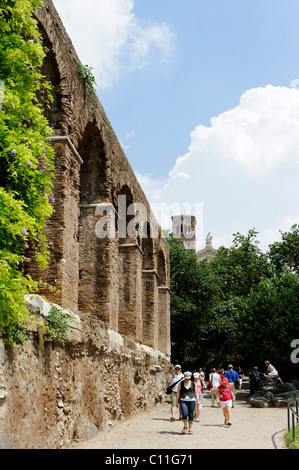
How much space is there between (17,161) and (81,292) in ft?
20.4

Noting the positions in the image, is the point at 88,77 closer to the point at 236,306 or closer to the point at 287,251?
the point at 236,306

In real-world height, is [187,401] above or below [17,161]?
below

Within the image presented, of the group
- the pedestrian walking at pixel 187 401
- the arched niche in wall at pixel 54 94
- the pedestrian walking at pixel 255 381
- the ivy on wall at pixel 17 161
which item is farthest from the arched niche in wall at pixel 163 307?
the ivy on wall at pixel 17 161

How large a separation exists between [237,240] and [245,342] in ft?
61.9

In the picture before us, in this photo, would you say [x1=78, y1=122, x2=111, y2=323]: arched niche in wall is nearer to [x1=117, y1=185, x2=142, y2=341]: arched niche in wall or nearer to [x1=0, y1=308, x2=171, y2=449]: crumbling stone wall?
[x1=0, y1=308, x2=171, y2=449]: crumbling stone wall

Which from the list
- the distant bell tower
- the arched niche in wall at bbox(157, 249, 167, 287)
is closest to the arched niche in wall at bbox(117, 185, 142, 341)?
the arched niche in wall at bbox(157, 249, 167, 287)

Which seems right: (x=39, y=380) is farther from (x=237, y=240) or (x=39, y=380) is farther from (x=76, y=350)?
(x=237, y=240)

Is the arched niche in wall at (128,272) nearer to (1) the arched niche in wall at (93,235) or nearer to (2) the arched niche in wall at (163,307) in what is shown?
(1) the arched niche in wall at (93,235)

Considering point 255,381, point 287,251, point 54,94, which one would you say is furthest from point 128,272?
point 287,251

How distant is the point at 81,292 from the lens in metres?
11.9

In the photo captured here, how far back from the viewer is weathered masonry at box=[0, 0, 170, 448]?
6680mm

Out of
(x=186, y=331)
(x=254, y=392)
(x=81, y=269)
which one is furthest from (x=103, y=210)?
(x=186, y=331)

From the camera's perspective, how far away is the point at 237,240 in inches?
1487

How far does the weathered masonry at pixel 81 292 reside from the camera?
668 cm
